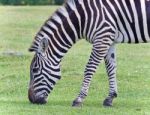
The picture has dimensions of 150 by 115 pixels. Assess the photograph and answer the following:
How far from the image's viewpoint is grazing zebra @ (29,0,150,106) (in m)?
13.4

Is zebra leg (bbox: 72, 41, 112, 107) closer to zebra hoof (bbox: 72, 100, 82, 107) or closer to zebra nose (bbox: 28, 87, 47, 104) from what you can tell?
zebra hoof (bbox: 72, 100, 82, 107)

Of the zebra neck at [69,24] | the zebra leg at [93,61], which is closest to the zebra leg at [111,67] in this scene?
the zebra leg at [93,61]

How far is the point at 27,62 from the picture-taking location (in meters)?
21.3

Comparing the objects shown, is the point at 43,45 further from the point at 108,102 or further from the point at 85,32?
the point at 108,102

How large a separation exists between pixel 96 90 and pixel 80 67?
4.31 meters

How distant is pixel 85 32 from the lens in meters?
13.5

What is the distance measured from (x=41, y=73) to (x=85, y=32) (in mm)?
1167

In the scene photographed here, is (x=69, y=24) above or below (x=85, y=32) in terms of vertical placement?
above

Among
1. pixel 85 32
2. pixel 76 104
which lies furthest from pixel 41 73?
pixel 85 32

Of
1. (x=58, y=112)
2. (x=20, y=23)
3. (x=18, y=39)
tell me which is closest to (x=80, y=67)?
(x=58, y=112)

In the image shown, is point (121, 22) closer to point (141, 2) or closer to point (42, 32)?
point (141, 2)

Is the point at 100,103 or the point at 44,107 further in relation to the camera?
the point at 100,103

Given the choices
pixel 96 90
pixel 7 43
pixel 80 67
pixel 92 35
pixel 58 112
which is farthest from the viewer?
pixel 7 43

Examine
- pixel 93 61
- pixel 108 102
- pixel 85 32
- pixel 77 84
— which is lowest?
pixel 77 84
